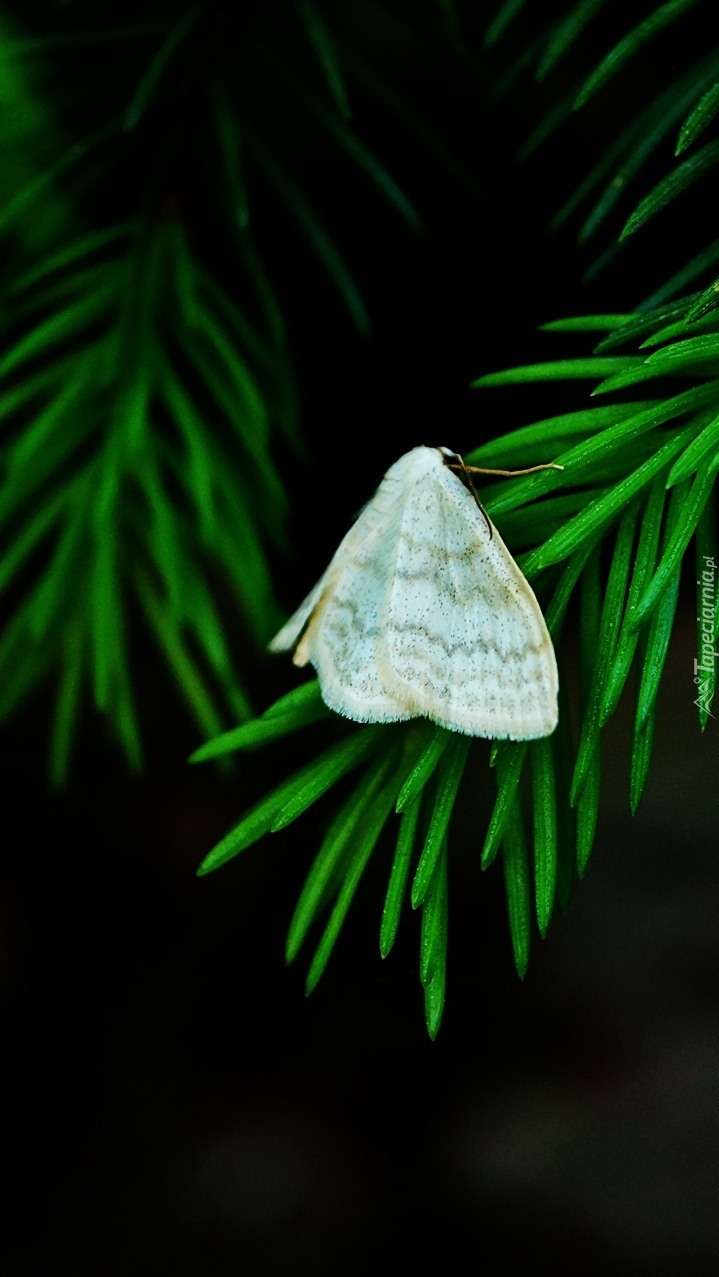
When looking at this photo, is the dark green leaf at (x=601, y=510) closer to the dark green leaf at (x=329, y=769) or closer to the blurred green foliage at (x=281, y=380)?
the blurred green foliage at (x=281, y=380)

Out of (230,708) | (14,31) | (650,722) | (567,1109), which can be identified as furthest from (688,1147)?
(14,31)

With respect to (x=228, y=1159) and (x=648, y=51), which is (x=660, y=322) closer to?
(x=648, y=51)

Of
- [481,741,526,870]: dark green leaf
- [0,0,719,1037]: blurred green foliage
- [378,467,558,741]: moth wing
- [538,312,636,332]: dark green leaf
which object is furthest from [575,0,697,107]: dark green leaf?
[481,741,526,870]: dark green leaf

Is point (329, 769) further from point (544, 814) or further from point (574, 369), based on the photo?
point (574, 369)

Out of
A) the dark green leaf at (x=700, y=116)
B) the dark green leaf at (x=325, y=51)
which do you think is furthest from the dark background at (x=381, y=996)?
the dark green leaf at (x=700, y=116)

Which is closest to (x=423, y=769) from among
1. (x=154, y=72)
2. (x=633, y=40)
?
(x=633, y=40)

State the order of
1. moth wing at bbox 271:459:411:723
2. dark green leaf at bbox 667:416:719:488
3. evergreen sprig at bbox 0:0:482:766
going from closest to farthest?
dark green leaf at bbox 667:416:719:488 < moth wing at bbox 271:459:411:723 < evergreen sprig at bbox 0:0:482:766

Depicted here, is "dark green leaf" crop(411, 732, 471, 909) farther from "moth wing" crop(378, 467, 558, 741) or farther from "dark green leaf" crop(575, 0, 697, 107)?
"dark green leaf" crop(575, 0, 697, 107)
